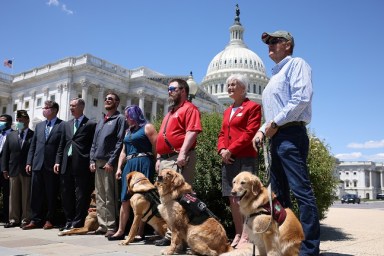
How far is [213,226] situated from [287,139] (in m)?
1.46

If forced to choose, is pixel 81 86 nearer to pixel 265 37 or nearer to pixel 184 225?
pixel 184 225

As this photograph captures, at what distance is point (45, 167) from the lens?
789cm

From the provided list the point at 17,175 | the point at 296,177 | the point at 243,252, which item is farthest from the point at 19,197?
the point at 296,177

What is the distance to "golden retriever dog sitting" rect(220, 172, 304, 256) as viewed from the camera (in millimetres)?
3859

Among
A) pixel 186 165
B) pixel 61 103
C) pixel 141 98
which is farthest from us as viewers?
pixel 141 98

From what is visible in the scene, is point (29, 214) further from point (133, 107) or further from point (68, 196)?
point (133, 107)

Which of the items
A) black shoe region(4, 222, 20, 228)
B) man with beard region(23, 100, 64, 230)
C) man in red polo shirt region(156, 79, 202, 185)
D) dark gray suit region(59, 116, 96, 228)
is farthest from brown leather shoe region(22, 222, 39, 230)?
man in red polo shirt region(156, 79, 202, 185)

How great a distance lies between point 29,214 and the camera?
8172 millimetres

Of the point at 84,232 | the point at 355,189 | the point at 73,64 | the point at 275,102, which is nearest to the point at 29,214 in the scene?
the point at 84,232

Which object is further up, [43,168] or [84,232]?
[43,168]

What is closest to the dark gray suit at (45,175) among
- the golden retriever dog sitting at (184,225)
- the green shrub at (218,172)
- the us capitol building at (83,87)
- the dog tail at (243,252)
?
the green shrub at (218,172)

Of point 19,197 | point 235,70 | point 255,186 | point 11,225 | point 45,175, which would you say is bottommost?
point 11,225

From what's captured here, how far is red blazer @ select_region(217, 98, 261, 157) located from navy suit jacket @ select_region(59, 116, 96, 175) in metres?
3.09

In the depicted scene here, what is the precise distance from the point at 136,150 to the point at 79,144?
5.40 ft
